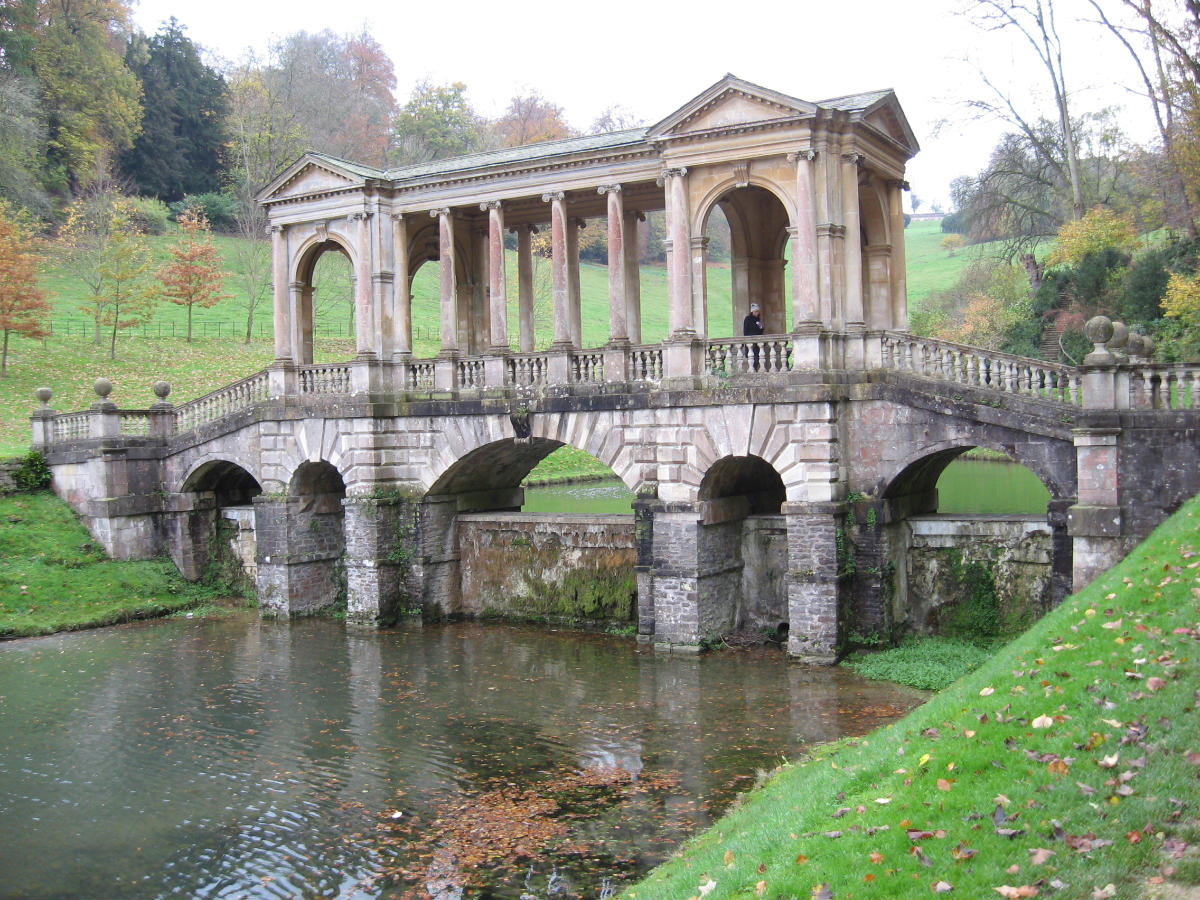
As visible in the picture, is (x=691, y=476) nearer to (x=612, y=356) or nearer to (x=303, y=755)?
Answer: (x=612, y=356)

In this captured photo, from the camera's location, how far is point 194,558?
26.3 m

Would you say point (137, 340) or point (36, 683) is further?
point (137, 340)

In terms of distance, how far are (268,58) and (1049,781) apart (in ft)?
220

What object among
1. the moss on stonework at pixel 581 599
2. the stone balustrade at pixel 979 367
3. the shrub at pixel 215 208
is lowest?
the moss on stonework at pixel 581 599

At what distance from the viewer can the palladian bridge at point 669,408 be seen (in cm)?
1688

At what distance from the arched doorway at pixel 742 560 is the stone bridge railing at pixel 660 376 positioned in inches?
86.6

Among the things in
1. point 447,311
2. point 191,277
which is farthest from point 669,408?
point 191,277

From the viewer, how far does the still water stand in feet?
35.0

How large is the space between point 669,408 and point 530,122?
5288cm

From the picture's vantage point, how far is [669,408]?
1911cm

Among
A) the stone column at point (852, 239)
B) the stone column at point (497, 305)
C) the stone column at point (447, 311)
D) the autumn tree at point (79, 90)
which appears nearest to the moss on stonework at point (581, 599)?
the stone column at point (497, 305)

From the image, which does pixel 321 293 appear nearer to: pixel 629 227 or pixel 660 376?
pixel 629 227

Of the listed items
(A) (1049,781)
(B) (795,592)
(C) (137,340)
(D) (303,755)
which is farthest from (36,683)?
→ (C) (137,340)

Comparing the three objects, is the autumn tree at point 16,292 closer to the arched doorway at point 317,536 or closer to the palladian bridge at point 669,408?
the palladian bridge at point 669,408
